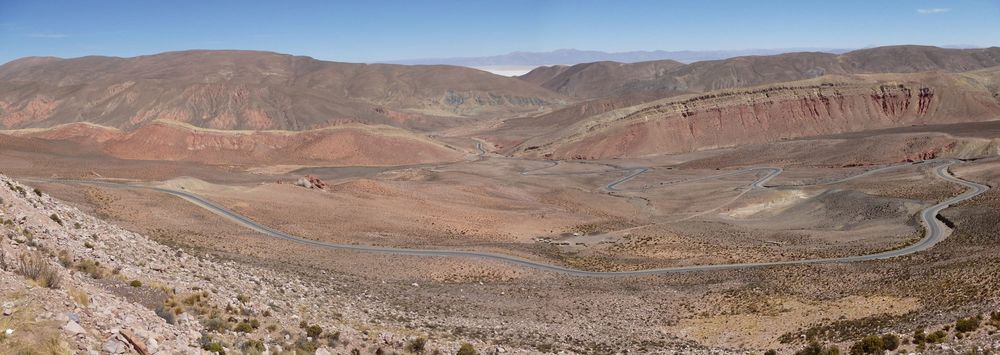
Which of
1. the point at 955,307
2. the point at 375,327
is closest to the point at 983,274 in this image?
the point at 955,307

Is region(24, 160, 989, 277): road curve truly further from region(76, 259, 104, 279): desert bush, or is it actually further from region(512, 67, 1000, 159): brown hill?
region(512, 67, 1000, 159): brown hill

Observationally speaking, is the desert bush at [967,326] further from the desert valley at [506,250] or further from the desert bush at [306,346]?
the desert bush at [306,346]

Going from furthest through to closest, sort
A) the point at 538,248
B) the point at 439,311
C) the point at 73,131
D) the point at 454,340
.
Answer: the point at 73,131
the point at 538,248
the point at 439,311
the point at 454,340

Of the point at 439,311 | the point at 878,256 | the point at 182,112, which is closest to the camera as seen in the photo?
the point at 439,311

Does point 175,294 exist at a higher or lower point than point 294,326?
higher

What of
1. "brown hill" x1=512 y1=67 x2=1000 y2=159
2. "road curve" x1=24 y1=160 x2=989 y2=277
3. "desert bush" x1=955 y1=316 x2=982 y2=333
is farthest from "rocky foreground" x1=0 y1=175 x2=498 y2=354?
"brown hill" x1=512 y1=67 x2=1000 y2=159

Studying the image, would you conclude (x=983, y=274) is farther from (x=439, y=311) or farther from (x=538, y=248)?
(x=538, y=248)

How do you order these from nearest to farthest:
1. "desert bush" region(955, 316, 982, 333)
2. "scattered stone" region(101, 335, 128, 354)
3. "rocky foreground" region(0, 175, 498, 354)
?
1. "scattered stone" region(101, 335, 128, 354)
2. "rocky foreground" region(0, 175, 498, 354)
3. "desert bush" region(955, 316, 982, 333)
